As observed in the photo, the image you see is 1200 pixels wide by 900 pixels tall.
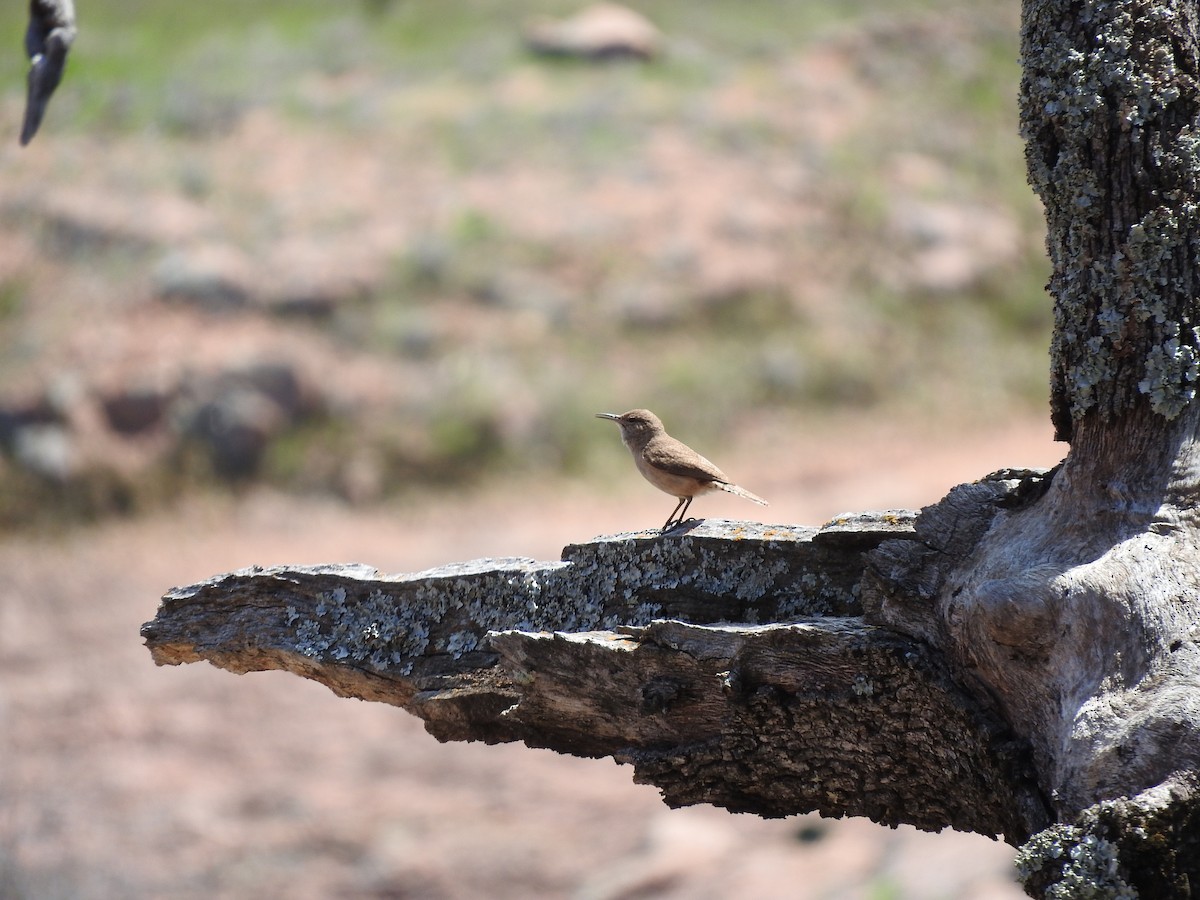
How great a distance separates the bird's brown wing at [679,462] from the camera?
5.35m

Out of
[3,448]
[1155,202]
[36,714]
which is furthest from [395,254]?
[1155,202]

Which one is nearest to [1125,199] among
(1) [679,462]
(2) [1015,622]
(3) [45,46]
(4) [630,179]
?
(2) [1015,622]

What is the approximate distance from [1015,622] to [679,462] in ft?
8.17

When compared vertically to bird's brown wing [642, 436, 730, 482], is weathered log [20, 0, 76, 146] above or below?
Answer: above

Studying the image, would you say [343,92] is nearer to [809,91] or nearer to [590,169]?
[590,169]

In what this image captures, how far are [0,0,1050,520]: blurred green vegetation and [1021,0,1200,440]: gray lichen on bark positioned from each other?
1411 centimetres

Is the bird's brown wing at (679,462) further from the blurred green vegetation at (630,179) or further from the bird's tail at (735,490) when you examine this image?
the blurred green vegetation at (630,179)

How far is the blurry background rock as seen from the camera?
896 inches

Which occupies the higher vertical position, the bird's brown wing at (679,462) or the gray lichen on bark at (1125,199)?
the gray lichen on bark at (1125,199)

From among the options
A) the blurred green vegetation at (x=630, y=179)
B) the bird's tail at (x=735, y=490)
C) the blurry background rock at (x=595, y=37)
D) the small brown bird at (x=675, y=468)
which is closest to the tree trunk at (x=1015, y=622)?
the bird's tail at (x=735, y=490)

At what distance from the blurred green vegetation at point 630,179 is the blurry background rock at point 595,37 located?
0.33m

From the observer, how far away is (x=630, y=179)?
68.1ft

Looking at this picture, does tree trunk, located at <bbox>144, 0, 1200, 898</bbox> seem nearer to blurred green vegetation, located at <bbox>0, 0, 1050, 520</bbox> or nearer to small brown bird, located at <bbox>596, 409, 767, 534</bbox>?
small brown bird, located at <bbox>596, 409, 767, 534</bbox>

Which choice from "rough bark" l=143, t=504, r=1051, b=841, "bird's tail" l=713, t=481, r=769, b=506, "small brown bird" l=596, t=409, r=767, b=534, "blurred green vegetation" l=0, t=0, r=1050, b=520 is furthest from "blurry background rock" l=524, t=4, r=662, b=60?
"rough bark" l=143, t=504, r=1051, b=841
